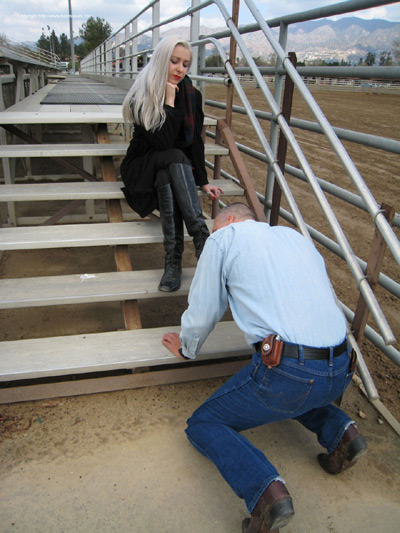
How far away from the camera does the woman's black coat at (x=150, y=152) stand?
2588 mm

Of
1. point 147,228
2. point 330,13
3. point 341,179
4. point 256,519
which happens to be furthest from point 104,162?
point 341,179

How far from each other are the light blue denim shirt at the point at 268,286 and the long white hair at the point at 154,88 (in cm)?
116

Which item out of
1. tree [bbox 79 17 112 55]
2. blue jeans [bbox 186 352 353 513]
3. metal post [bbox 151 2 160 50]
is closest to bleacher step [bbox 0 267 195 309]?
blue jeans [bbox 186 352 353 513]

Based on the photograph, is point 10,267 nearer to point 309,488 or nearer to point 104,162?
point 104,162

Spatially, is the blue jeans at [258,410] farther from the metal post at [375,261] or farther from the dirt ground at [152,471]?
the metal post at [375,261]

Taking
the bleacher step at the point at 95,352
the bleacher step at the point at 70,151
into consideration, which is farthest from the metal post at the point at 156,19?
the bleacher step at the point at 95,352

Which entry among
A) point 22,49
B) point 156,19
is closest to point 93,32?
point 22,49

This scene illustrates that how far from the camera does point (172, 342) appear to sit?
7.32 feet

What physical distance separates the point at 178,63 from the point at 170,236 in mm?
989

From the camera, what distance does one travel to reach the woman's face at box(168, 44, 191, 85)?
98.2 inches

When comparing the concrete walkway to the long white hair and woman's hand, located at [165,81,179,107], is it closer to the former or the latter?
the long white hair

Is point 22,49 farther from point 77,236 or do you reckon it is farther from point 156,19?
point 77,236

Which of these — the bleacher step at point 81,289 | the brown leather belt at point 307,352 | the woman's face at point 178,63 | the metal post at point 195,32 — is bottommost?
the bleacher step at point 81,289

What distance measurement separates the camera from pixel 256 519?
1.43 m
